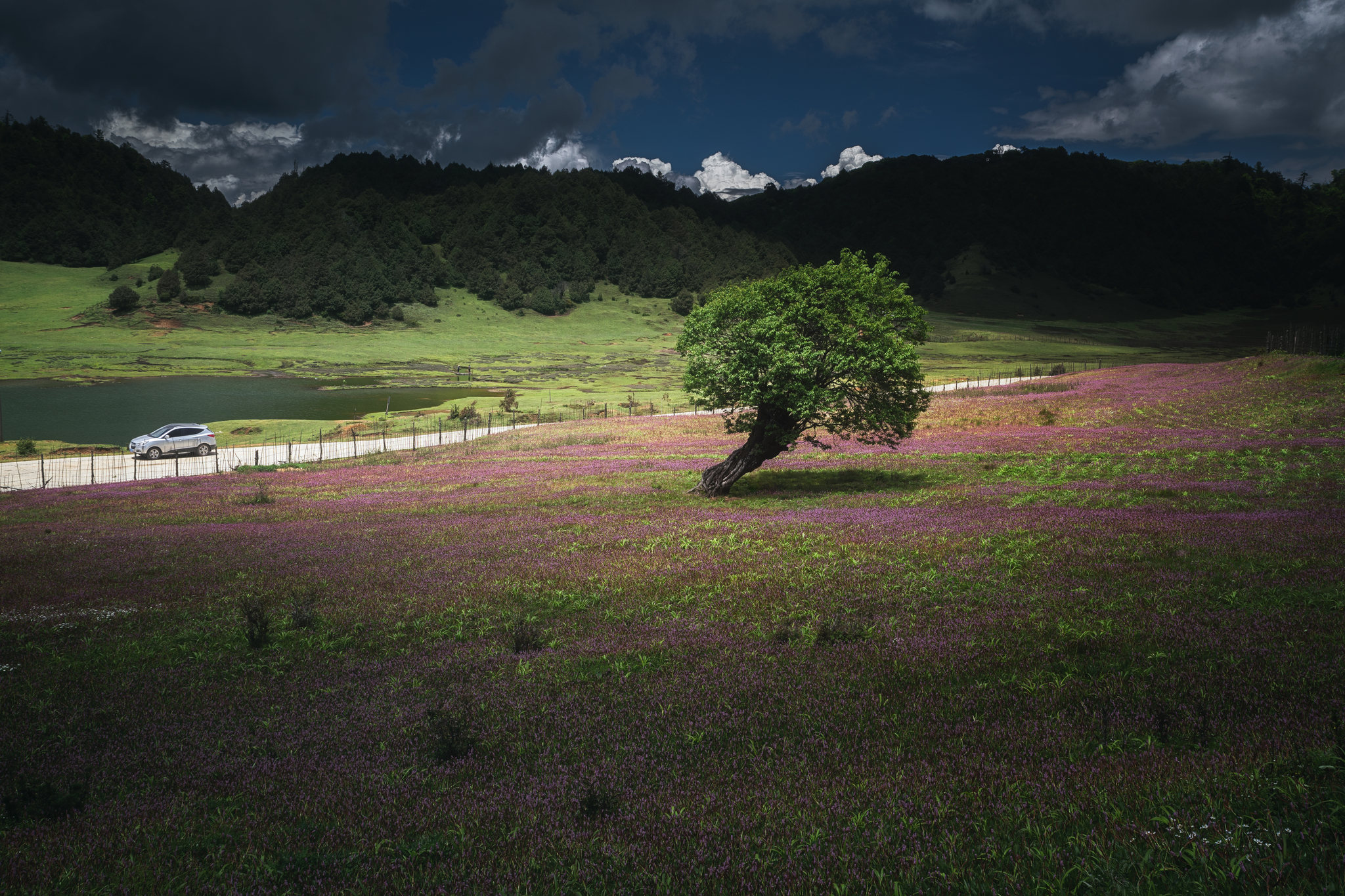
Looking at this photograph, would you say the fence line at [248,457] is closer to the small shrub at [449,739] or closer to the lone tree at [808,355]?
the lone tree at [808,355]

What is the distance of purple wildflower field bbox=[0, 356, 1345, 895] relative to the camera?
181 inches

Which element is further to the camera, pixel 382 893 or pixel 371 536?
pixel 371 536

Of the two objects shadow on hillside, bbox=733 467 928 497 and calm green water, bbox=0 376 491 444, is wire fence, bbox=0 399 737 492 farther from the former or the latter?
calm green water, bbox=0 376 491 444

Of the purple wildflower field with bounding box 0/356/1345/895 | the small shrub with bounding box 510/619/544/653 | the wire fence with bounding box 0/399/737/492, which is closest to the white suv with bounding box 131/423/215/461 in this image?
the wire fence with bounding box 0/399/737/492

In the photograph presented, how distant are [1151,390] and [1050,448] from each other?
3250 centimetres

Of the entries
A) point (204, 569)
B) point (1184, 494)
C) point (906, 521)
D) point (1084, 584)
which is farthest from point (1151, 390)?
point (204, 569)

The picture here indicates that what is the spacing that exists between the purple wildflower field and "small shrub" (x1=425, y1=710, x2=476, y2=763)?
0.04 m

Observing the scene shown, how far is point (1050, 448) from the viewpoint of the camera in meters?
39.5

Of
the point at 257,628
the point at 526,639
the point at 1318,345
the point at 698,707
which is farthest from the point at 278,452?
the point at 1318,345

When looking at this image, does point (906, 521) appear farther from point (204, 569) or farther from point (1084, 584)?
point (204, 569)

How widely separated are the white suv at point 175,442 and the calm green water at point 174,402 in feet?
79.4

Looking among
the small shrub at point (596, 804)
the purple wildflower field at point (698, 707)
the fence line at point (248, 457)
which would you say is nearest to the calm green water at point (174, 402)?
the fence line at point (248, 457)

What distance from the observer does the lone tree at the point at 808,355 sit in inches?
1071

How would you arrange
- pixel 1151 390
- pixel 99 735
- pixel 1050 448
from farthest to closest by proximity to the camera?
pixel 1151 390
pixel 1050 448
pixel 99 735
